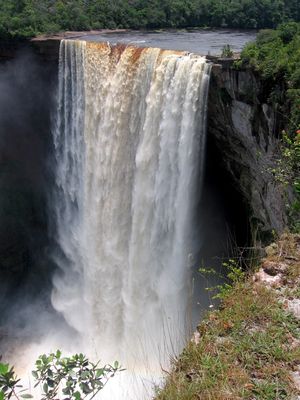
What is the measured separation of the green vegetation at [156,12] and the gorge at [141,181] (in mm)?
4939

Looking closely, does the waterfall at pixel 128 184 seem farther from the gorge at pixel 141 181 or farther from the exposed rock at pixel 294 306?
the exposed rock at pixel 294 306

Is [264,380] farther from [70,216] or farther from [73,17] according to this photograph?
[73,17]

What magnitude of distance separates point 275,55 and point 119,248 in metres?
7.36

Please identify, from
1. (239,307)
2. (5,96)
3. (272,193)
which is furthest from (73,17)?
(239,307)

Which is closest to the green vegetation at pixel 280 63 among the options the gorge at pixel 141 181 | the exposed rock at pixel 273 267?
the gorge at pixel 141 181

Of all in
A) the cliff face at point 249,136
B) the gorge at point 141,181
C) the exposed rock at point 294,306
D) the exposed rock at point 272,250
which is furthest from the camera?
the gorge at point 141,181

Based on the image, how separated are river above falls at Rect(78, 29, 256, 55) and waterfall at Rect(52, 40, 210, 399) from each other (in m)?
2.99

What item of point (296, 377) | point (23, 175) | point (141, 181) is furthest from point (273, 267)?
point (23, 175)

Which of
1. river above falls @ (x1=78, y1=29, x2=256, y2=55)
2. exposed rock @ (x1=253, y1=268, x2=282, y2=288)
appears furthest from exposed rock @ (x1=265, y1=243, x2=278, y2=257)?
river above falls @ (x1=78, y1=29, x2=256, y2=55)

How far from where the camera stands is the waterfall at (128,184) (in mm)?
11039

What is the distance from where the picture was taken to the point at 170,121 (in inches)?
434

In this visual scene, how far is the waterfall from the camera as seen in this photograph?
11.0 meters

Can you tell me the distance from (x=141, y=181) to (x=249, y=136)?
3.32 meters

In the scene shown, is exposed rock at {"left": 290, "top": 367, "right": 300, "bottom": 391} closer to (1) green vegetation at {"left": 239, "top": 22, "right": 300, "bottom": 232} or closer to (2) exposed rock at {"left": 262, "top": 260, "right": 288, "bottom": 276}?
(2) exposed rock at {"left": 262, "top": 260, "right": 288, "bottom": 276}
